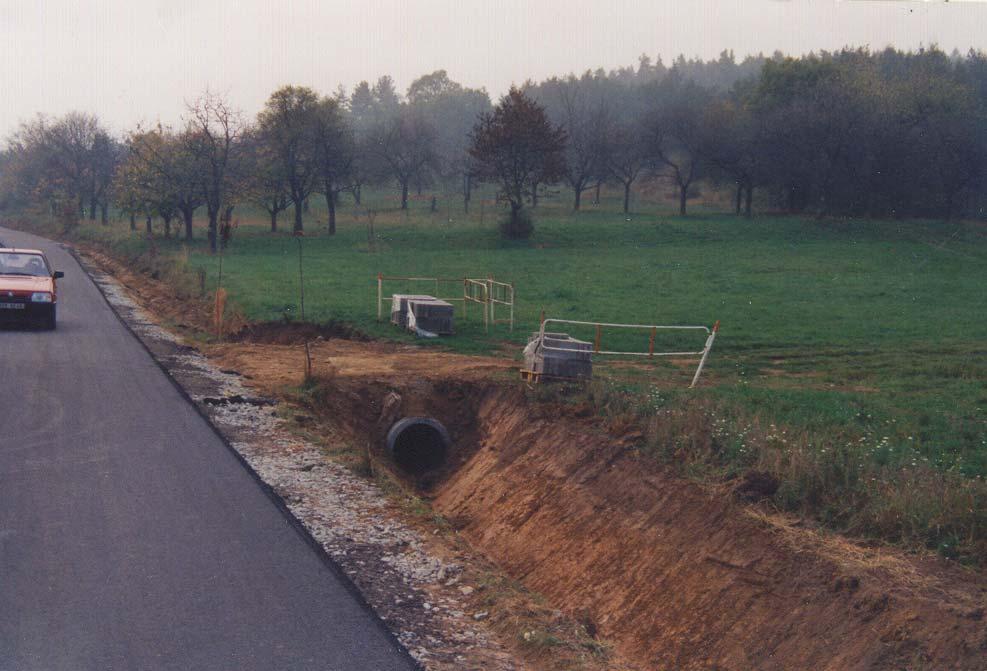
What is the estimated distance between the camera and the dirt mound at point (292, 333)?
21531mm

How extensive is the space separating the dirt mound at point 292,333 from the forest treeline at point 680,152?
22792 mm

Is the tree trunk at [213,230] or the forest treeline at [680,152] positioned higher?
the forest treeline at [680,152]

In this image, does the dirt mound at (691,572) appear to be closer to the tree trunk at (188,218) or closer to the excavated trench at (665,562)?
the excavated trench at (665,562)

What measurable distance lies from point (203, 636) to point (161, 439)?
5833 mm

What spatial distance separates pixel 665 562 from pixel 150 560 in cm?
474

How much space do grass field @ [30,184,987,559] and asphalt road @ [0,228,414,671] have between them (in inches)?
177

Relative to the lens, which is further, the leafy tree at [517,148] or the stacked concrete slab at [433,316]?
the leafy tree at [517,148]

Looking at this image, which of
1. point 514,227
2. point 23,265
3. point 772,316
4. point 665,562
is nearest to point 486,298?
point 772,316

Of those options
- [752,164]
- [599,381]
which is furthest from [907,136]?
[599,381]

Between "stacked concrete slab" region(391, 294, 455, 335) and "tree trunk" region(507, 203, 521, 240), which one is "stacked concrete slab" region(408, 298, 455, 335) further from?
"tree trunk" region(507, 203, 521, 240)

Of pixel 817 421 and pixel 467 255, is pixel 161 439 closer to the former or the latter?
pixel 817 421

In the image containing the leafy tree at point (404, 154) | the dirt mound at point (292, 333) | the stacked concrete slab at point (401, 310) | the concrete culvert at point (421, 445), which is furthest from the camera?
the leafy tree at point (404, 154)

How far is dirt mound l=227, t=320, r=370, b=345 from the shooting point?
21531mm

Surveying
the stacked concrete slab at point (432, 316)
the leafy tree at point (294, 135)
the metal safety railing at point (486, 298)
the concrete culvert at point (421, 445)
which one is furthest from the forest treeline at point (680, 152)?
the concrete culvert at point (421, 445)
